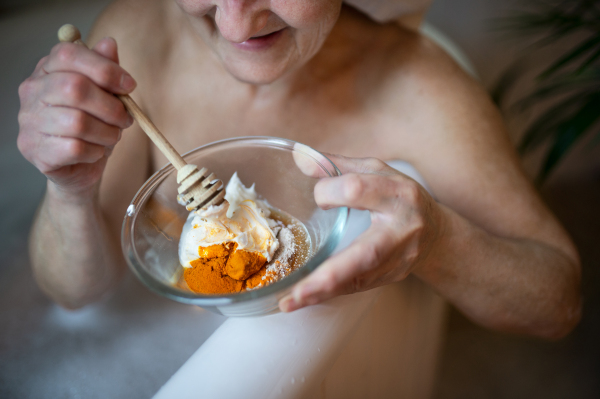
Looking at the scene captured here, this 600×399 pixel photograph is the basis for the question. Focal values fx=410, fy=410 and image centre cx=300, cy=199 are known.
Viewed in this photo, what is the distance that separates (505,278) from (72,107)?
0.75 meters

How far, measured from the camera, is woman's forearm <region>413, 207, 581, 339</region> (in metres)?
0.67

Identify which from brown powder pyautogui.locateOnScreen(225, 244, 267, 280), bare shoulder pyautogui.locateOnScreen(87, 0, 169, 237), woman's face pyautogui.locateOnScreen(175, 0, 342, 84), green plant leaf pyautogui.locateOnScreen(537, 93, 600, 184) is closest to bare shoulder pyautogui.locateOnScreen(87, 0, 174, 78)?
bare shoulder pyautogui.locateOnScreen(87, 0, 169, 237)

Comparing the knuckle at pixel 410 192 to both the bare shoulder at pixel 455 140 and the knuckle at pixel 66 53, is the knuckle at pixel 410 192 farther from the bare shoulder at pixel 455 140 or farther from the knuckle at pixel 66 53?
the knuckle at pixel 66 53

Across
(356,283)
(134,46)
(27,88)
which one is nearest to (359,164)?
(356,283)

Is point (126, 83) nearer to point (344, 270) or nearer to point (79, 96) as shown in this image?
point (79, 96)

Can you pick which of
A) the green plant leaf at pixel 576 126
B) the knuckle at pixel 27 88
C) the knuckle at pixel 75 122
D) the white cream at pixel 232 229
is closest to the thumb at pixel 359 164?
the white cream at pixel 232 229

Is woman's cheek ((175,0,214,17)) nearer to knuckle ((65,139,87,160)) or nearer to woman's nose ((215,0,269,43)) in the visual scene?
woman's nose ((215,0,269,43))

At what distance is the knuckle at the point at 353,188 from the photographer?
17.8 inches

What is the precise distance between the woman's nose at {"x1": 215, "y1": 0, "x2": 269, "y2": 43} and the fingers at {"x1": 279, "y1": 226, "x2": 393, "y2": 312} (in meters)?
0.34

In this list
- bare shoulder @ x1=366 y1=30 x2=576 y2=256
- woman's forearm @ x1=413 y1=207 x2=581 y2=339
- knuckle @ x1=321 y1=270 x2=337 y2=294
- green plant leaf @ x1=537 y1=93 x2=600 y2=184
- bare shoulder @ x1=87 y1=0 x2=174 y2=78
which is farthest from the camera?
green plant leaf @ x1=537 y1=93 x2=600 y2=184

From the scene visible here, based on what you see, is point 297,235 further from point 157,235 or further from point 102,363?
point 102,363

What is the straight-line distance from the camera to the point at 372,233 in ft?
1.58

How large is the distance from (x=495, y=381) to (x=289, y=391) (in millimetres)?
1136

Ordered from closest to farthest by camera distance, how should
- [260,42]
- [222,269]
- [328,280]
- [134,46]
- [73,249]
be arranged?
[328,280] → [222,269] → [260,42] → [73,249] → [134,46]
